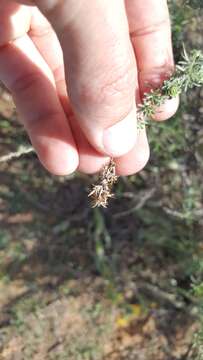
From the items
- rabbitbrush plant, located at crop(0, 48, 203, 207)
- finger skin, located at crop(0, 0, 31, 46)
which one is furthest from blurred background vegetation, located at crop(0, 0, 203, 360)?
rabbitbrush plant, located at crop(0, 48, 203, 207)

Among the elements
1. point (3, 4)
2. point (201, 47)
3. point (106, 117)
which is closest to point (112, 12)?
point (106, 117)

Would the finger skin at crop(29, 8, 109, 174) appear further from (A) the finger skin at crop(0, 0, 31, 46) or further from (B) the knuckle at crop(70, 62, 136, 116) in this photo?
(B) the knuckle at crop(70, 62, 136, 116)

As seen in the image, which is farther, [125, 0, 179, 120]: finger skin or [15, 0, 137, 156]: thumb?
[125, 0, 179, 120]: finger skin

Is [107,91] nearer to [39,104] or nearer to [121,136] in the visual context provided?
[121,136]

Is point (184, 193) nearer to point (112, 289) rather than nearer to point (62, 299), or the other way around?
point (112, 289)

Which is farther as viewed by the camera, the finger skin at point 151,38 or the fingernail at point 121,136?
the finger skin at point 151,38

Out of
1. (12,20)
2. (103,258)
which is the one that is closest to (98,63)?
(12,20)

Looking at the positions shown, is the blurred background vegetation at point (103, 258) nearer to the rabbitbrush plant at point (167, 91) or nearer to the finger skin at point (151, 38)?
the finger skin at point (151, 38)

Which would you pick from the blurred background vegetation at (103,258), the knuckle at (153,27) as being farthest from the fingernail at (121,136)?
the blurred background vegetation at (103,258)
